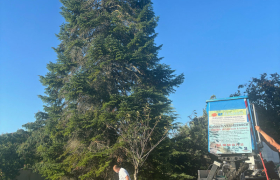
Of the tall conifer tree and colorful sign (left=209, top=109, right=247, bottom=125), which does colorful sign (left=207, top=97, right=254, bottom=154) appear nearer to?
colorful sign (left=209, top=109, right=247, bottom=125)

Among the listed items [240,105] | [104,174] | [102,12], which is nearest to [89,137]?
[104,174]

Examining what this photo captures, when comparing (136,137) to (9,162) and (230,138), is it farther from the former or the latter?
(9,162)

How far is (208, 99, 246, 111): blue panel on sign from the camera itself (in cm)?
723

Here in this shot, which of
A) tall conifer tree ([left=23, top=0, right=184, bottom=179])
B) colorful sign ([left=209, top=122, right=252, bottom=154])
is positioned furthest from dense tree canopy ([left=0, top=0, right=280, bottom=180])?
colorful sign ([left=209, top=122, right=252, bottom=154])

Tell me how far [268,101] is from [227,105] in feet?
39.5

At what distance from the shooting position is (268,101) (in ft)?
55.5

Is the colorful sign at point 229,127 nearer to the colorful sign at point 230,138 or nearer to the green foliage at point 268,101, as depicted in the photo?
the colorful sign at point 230,138

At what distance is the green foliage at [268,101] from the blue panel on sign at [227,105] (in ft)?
33.7

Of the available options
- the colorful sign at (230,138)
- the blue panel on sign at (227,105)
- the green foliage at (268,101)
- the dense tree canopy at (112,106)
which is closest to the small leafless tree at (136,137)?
the dense tree canopy at (112,106)

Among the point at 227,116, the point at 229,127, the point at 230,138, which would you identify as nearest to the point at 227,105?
the point at 227,116

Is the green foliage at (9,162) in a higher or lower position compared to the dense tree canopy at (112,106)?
lower

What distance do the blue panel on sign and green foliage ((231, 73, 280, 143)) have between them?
33.7 feet

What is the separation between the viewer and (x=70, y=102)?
13516 mm

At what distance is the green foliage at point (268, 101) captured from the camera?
15711mm
